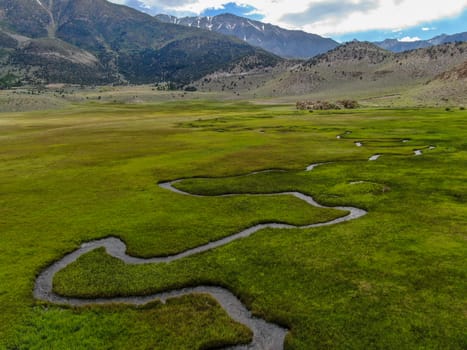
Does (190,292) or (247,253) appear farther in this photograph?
(247,253)

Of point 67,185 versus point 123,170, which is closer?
point 67,185

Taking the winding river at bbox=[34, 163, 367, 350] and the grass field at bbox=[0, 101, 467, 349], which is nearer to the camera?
the grass field at bbox=[0, 101, 467, 349]

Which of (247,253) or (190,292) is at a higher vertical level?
(247,253)

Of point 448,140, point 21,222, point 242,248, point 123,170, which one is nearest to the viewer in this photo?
point 242,248

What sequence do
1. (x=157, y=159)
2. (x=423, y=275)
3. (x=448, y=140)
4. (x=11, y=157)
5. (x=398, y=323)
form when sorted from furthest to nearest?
1. (x=448, y=140)
2. (x=11, y=157)
3. (x=157, y=159)
4. (x=423, y=275)
5. (x=398, y=323)

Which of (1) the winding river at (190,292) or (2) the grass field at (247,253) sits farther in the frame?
(1) the winding river at (190,292)

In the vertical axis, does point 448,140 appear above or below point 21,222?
above

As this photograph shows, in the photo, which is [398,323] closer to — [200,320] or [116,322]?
[200,320]

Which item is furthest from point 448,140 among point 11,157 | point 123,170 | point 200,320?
point 11,157
